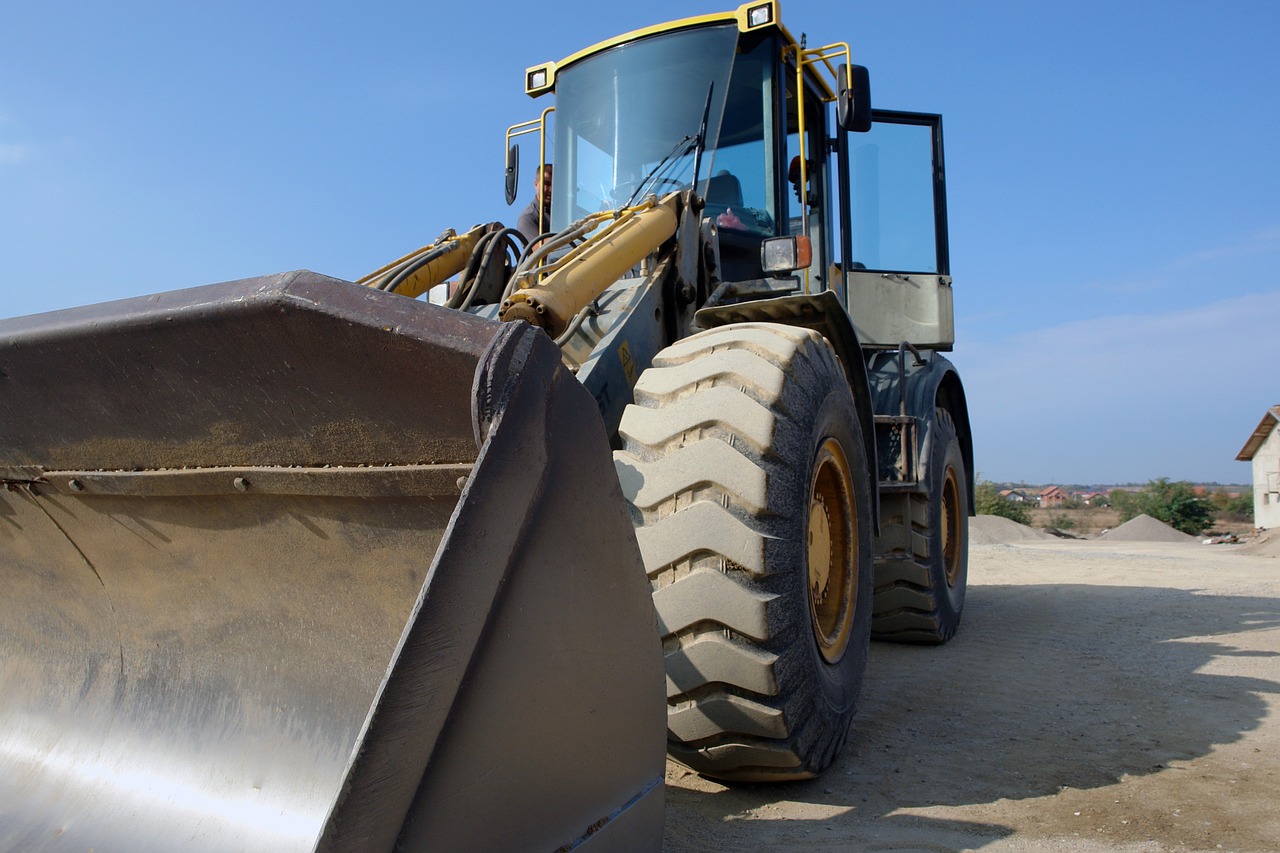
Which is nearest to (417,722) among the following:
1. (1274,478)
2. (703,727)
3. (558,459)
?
(558,459)

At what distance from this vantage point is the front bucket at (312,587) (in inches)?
60.8

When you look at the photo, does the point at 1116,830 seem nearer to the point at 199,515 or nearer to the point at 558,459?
the point at 558,459

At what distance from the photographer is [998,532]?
1914 centimetres

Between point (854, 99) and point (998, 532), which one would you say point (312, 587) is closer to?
point (854, 99)

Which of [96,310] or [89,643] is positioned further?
[89,643]

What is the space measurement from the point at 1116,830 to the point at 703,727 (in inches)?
46.2

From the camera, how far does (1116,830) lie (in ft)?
8.84

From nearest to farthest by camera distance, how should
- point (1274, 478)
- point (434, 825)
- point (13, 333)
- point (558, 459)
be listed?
point (434, 825)
point (558, 459)
point (13, 333)
point (1274, 478)

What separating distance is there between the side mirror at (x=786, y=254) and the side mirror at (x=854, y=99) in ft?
3.01

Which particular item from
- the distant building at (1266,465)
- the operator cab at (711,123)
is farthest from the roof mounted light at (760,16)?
the distant building at (1266,465)

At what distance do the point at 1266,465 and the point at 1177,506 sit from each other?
13.8 feet

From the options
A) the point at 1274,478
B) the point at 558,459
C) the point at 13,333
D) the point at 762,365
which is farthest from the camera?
the point at 1274,478

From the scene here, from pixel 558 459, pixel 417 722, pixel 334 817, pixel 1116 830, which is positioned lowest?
pixel 1116 830

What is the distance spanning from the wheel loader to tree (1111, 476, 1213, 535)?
38.1 m
